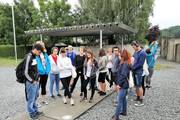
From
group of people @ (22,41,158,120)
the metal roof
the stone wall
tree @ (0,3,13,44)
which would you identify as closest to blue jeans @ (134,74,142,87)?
group of people @ (22,41,158,120)

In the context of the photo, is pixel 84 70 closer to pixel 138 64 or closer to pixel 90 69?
pixel 90 69

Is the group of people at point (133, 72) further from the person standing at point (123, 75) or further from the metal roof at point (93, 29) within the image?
the metal roof at point (93, 29)

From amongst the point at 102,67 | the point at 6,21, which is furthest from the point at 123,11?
the point at 6,21

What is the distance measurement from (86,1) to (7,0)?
40.7 ft

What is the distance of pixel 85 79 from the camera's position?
540 centimetres

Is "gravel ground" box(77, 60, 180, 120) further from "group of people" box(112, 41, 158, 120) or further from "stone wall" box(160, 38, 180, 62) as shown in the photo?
"stone wall" box(160, 38, 180, 62)

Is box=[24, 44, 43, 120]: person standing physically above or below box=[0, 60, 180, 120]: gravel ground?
above

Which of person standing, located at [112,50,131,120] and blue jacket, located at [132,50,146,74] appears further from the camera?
blue jacket, located at [132,50,146,74]

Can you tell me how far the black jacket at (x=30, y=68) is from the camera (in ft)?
12.7

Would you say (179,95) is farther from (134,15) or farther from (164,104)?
(134,15)

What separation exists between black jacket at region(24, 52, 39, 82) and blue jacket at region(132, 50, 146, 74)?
8.53 feet

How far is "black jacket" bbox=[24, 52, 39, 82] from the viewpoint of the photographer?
3868mm

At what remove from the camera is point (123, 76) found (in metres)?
4.05

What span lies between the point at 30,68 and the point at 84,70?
1841mm
